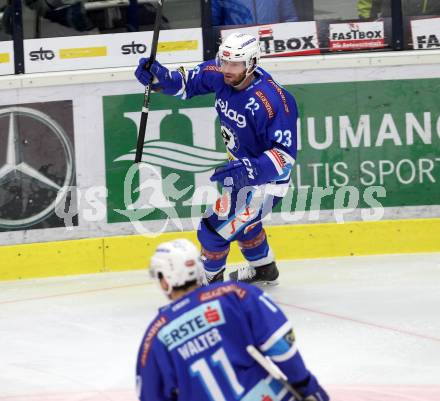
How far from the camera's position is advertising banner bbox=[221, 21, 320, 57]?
24.2 ft

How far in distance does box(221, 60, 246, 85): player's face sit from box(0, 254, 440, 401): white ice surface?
1169 millimetres

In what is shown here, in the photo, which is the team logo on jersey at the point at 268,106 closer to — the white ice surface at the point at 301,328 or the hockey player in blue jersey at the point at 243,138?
the hockey player in blue jersey at the point at 243,138

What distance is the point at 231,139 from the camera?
6332 mm

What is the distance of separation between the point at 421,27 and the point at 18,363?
136 inches

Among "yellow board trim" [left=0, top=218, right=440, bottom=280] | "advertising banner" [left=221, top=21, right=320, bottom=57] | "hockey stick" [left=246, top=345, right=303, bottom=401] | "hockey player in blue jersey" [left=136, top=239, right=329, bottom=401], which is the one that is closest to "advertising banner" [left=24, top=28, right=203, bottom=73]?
"advertising banner" [left=221, top=21, right=320, bottom=57]

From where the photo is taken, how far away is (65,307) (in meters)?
6.34

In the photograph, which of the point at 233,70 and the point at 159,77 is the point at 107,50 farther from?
the point at 233,70

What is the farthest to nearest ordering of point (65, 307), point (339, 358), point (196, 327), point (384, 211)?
point (384, 211)
point (65, 307)
point (339, 358)
point (196, 327)

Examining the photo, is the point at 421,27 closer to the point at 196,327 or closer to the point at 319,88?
the point at 319,88

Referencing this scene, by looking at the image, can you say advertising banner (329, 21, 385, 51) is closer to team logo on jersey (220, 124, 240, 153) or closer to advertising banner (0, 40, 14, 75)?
team logo on jersey (220, 124, 240, 153)

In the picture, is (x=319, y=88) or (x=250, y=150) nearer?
(x=250, y=150)

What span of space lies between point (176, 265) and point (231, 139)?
317 centimetres

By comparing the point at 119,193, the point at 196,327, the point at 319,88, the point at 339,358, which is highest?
the point at 319,88

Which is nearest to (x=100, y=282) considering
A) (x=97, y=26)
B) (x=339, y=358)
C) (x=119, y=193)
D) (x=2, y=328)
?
(x=119, y=193)
